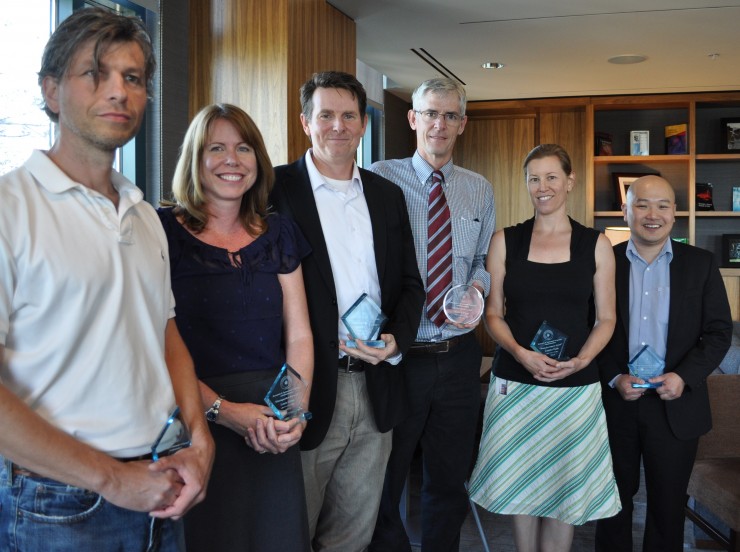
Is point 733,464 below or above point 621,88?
below

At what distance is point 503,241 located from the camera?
2881 mm

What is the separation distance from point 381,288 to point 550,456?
926 mm

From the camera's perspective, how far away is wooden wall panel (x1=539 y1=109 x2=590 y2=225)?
26.7ft

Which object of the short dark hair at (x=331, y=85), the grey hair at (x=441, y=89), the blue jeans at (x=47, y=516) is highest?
the grey hair at (x=441, y=89)

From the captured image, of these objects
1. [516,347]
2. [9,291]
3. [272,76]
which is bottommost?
[516,347]

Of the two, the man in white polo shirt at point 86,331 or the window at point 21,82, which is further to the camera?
the window at point 21,82

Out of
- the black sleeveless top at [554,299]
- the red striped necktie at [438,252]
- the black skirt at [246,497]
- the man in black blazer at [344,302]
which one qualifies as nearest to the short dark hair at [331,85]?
the man in black blazer at [344,302]

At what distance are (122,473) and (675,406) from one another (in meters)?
2.09

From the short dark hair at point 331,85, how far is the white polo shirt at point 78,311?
110 centimetres

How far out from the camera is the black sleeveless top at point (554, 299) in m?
2.72

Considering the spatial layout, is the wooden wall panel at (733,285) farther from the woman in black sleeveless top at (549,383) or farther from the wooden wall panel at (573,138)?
the woman in black sleeveless top at (549,383)

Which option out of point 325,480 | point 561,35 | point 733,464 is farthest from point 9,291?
→ point 561,35

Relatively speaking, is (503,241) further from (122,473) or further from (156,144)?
(122,473)

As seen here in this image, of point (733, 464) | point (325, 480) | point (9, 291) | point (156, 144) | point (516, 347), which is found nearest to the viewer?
point (9, 291)
